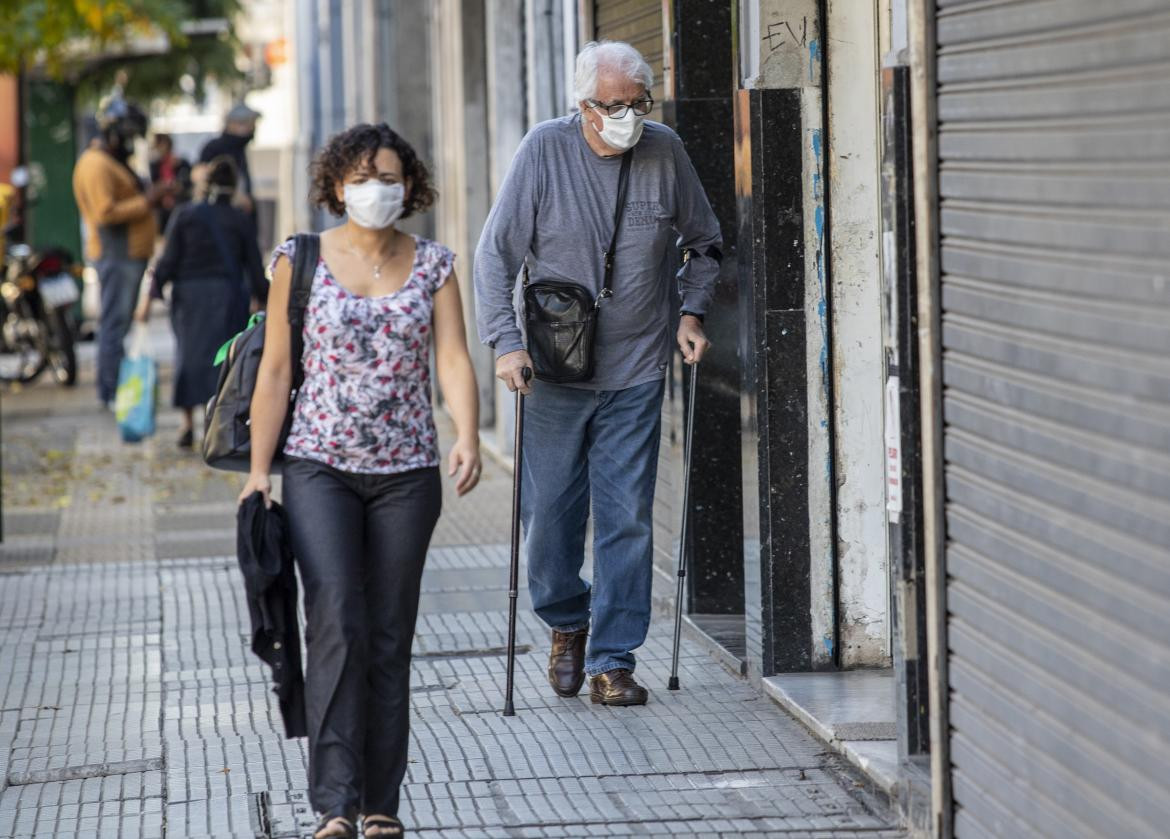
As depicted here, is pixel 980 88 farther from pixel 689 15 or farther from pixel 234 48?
pixel 234 48

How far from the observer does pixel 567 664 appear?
6.50 m

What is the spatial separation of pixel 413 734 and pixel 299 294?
174 cm

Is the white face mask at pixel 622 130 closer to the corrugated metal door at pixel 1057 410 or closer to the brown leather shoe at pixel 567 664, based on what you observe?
the brown leather shoe at pixel 567 664

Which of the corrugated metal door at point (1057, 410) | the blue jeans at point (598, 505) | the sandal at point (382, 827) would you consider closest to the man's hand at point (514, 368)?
the blue jeans at point (598, 505)

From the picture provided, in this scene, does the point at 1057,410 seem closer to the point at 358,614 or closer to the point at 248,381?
the point at 358,614

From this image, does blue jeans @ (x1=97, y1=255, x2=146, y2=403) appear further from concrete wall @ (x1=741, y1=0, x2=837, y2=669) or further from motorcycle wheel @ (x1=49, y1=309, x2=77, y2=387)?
concrete wall @ (x1=741, y1=0, x2=837, y2=669)

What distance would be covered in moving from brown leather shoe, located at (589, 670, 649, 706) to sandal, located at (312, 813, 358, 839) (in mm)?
1693

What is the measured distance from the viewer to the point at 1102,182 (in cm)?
362

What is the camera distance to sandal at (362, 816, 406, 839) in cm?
484

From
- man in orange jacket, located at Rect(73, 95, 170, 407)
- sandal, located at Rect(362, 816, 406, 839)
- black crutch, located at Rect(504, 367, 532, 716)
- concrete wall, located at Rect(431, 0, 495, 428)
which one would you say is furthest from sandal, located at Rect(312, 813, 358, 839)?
man in orange jacket, located at Rect(73, 95, 170, 407)

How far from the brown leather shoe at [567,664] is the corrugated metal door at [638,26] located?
7.48ft

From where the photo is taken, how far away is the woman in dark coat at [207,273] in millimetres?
12875

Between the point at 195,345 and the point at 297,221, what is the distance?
732 inches

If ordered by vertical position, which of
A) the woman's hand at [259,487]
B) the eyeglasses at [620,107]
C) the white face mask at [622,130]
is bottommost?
the woman's hand at [259,487]
